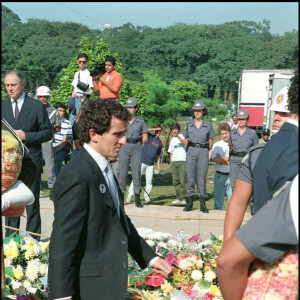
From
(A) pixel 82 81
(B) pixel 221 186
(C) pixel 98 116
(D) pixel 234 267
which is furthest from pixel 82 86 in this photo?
(D) pixel 234 267

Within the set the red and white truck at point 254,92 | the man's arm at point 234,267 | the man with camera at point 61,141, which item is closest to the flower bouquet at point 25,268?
the man's arm at point 234,267

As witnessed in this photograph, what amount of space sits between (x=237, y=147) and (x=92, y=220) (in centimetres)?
690

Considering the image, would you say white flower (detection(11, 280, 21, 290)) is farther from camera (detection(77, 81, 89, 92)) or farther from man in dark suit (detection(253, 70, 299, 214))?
camera (detection(77, 81, 89, 92))

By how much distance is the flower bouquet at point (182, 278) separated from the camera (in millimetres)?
4266

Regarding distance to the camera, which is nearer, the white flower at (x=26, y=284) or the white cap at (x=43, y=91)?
the white flower at (x=26, y=284)

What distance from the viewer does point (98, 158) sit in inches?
115

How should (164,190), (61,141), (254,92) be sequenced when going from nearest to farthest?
(61,141) < (164,190) < (254,92)

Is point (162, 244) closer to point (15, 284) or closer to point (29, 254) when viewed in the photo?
point (29, 254)

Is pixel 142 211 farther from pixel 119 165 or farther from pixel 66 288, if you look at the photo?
pixel 66 288

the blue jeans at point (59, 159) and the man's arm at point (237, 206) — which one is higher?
the man's arm at point (237, 206)

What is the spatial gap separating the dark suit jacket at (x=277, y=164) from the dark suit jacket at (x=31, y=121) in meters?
3.89

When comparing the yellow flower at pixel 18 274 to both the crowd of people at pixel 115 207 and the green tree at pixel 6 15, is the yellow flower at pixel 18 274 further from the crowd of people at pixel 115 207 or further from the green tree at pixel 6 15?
the green tree at pixel 6 15

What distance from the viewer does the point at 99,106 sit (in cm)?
303

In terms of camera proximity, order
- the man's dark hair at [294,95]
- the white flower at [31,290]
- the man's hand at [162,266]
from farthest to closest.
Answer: the white flower at [31,290] < the man's hand at [162,266] < the man's dark hair at [294,95]
